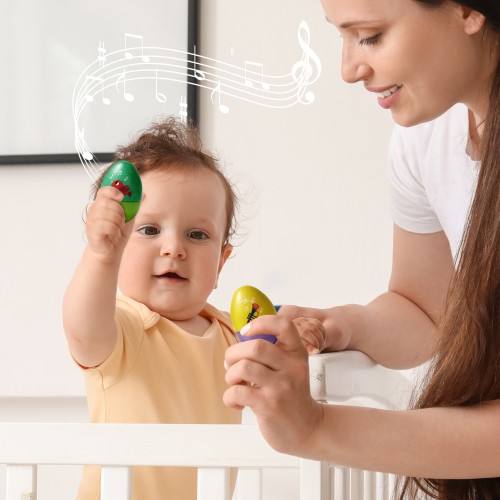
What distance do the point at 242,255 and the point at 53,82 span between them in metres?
0.50

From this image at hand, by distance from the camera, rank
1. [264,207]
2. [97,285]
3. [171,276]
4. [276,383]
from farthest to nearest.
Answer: [264,207]
[171,276]
[97,285]
[276,383]

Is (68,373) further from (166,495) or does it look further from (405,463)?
(405,463)

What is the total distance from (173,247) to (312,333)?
0.87 feet

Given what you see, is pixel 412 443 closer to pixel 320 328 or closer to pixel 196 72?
pixel 320 328

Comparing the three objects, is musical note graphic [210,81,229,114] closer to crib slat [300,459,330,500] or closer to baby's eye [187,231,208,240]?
baby's eye [187,231,208,240]

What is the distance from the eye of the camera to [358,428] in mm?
573

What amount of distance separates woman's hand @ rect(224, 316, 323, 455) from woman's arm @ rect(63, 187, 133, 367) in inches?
8.4

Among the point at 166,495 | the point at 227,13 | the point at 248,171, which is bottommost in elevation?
the point at 166,495

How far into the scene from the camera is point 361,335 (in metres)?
0.83

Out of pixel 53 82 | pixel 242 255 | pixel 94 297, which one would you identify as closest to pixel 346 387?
pixel 94 297

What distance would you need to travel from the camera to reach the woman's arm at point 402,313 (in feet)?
2.57

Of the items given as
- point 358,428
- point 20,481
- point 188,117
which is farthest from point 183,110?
point 358,428

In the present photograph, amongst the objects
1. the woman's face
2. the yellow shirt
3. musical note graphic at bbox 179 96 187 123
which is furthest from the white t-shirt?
musical note graphic at bbox 179 96 187 123

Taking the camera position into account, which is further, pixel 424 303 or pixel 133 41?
pixel 133 41
